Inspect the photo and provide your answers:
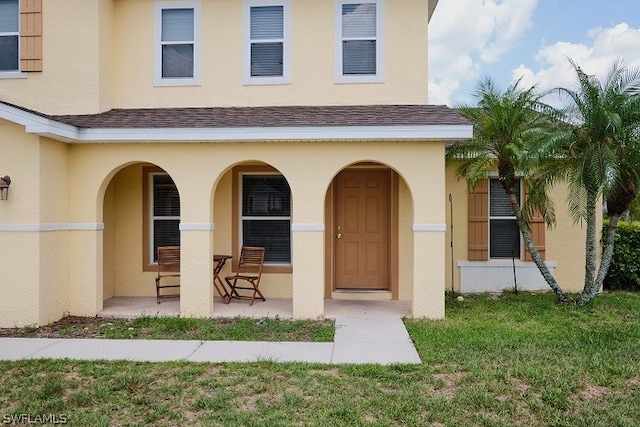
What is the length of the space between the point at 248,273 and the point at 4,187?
4.37 meters

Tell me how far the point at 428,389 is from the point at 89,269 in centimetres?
609

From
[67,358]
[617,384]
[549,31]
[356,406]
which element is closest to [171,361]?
[67,358]

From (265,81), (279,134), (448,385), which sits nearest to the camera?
(448,385)

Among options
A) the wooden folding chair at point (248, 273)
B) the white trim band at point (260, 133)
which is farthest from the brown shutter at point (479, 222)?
the wooden folding chair at point (248, 273)

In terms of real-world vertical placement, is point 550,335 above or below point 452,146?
below

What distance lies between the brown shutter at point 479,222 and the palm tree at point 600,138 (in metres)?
1.97

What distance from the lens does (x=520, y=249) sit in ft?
33.7

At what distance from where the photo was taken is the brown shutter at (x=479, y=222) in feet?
33.2

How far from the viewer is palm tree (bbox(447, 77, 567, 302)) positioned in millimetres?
8211

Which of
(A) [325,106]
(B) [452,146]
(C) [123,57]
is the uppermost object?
(C) [123,57]

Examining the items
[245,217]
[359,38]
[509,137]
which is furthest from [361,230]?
[359,38]

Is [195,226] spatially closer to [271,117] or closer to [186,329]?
[186,329]

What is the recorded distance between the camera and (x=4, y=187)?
7527mm

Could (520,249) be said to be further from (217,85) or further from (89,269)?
(89,269)
